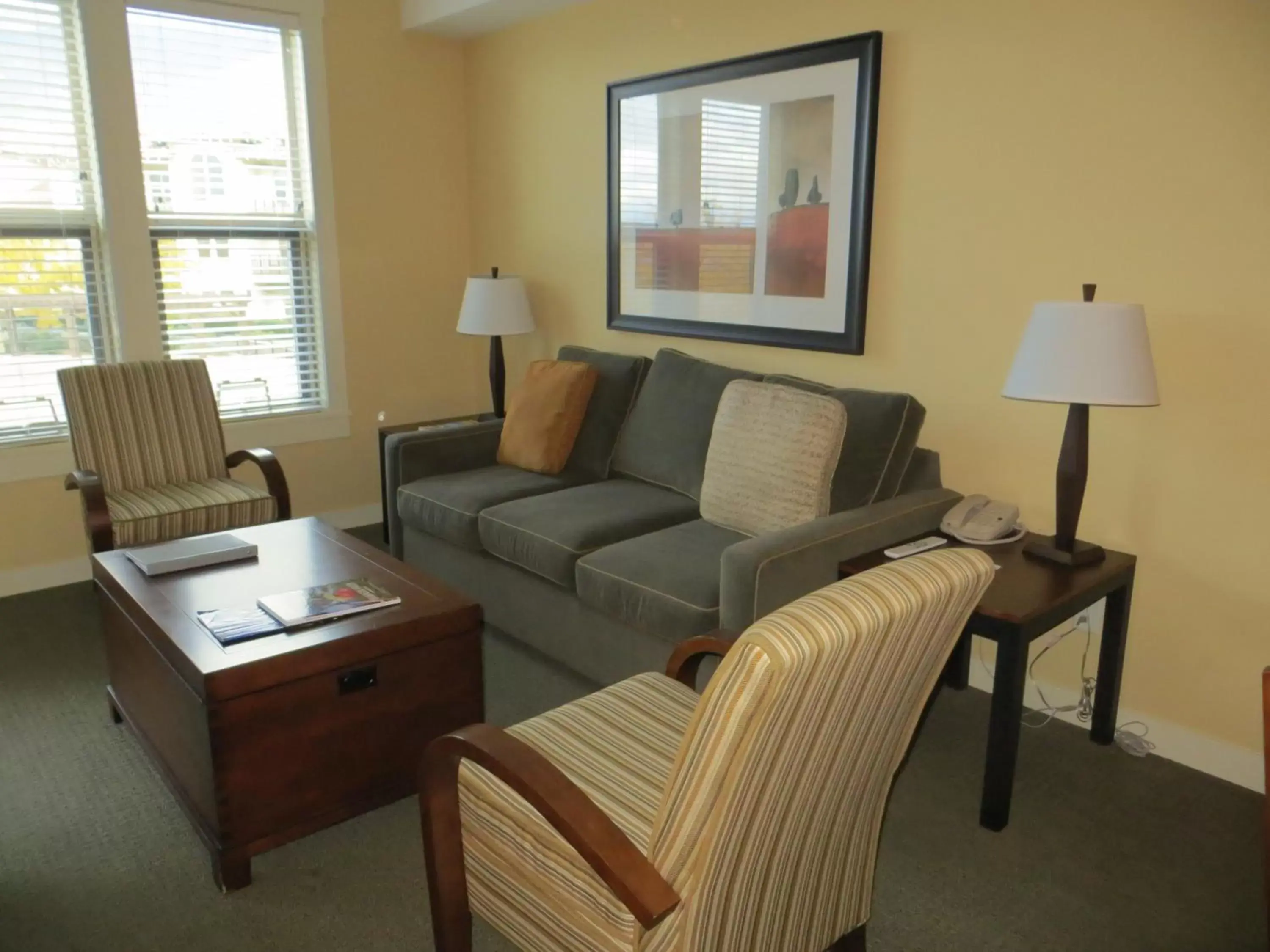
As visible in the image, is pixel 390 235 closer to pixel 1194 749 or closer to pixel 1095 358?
pixel 1095 358

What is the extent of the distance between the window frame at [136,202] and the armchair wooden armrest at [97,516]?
2.47ft

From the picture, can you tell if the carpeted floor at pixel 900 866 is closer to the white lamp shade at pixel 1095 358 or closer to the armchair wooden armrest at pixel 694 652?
the armchair wooden armrest at pixel 694 652

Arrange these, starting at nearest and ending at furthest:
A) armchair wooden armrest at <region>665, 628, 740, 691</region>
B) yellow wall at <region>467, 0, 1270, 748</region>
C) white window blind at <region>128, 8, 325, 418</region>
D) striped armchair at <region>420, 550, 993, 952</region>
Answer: striped armchair at <region>420, 550, 993, 952</region> < armchair wooden armrest at <region>665, 628, 740, 691</region> < yellow wall at <region>467, 0, 1270, 748</region> < white window blind at <region>128, 8, 325, 418</region>

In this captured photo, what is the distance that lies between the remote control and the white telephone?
0.05 metres

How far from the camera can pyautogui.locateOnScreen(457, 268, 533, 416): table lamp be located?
13.6ft

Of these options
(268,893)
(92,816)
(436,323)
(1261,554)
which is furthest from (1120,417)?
(436,323)

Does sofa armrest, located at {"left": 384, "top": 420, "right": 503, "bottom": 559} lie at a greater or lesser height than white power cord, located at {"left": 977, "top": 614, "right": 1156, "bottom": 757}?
greater

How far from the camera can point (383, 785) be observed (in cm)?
224

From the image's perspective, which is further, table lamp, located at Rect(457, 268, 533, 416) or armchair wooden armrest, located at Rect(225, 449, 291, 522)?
table lamp, located at Rect(457, 268, 533, 416)

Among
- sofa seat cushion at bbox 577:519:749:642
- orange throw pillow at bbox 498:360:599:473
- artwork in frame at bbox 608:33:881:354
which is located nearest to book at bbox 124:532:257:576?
sofa seat cushion at bbox 577:519:749:642

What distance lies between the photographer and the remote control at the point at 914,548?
249 centimetres

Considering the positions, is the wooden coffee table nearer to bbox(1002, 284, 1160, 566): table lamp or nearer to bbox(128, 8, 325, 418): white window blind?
bbox(1002, 284, 1160, 566): table lamp

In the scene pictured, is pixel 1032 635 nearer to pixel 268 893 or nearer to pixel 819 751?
pixel 819 751

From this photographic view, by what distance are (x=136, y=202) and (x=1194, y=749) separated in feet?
13.7
